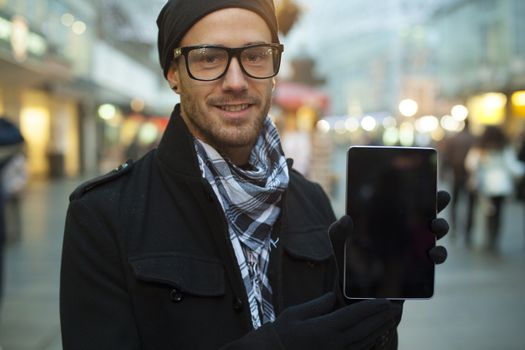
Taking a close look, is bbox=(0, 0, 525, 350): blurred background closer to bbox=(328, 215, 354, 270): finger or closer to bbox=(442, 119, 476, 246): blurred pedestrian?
bbox=(442, 119, 476, 246): blurred pedestrian

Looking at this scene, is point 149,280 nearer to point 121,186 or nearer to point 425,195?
point 121,186

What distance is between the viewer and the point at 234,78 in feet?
5.32

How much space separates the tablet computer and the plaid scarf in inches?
11.6

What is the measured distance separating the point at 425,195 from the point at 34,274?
6.46 metres

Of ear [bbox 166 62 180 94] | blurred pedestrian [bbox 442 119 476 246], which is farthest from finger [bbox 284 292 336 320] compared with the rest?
blurred pedestrian [bbox 442 119 476 246]

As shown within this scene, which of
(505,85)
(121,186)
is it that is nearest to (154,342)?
(121,186)

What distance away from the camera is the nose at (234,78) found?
1614mm

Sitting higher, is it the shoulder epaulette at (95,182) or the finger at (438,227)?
the shoulder epaulette at (95,182)

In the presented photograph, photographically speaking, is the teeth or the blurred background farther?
the blurred background

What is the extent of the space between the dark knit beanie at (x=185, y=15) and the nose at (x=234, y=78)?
0.48 feet

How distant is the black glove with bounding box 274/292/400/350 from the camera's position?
1.35m

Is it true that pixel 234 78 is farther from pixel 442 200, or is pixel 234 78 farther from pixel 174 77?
pixel 442 200

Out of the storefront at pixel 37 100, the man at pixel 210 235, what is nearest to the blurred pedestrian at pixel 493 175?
the man at pixel 210 235

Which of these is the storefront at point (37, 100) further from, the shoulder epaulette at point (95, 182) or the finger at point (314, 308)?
the finger at point (314, 308)
